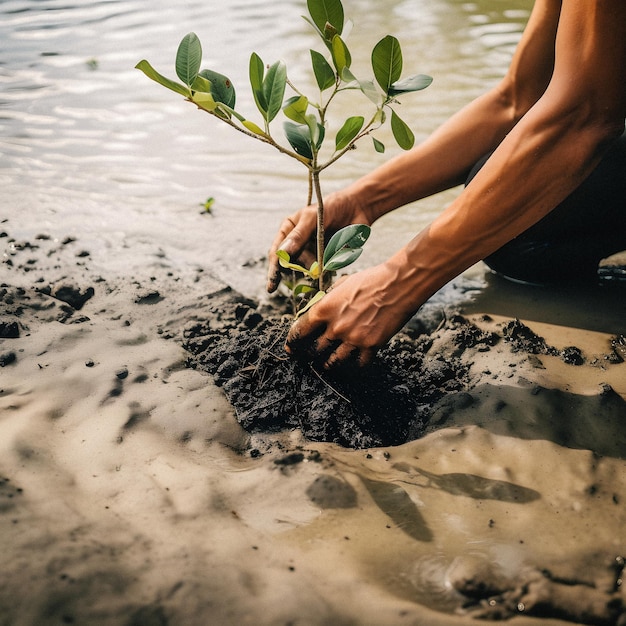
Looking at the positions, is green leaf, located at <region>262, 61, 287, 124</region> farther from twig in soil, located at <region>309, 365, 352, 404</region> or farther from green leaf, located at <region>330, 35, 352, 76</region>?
twig in soil, located at <region>309, 365, 352, 404</region>

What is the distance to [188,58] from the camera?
142cm

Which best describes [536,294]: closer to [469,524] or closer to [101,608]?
[469,524]

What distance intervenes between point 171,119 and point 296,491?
11.1 feet

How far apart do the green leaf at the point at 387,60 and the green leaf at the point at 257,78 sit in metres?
0.29

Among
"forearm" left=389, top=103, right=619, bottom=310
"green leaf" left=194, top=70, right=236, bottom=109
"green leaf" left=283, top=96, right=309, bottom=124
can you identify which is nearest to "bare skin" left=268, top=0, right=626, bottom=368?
"forearm" left=389, top=103, right=619, bottom=310

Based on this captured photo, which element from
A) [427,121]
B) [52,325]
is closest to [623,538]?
[52,325]

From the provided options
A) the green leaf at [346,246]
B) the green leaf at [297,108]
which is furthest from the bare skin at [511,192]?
the green leaf at [297,108]

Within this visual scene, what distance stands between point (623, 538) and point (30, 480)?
1327 mm

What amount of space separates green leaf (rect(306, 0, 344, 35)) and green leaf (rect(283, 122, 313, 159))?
0.79ft

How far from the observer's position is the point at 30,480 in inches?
53.7

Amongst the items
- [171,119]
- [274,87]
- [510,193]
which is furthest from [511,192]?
[171,119]

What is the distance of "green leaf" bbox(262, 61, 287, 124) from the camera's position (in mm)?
1540

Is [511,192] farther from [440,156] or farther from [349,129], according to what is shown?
[440,156]

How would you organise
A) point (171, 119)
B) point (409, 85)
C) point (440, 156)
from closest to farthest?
point (409, 85)
point (440, 156)
point (171, 119)
